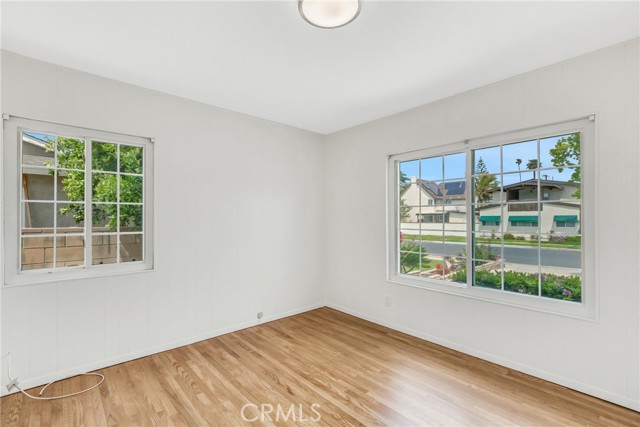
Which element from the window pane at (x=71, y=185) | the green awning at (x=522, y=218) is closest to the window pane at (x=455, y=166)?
the green awning at (x=522, y=218)

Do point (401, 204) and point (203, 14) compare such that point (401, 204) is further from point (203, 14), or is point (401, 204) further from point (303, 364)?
point (203, 14)

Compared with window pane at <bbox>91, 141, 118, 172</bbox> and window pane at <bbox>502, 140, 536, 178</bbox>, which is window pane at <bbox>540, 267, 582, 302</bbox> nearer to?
window pane at <bbox>502, 140, 536, 178</bbox>

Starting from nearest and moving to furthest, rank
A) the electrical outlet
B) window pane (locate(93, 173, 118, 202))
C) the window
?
the electrical outlet < window pane (locate(93, 173, 118, 202)) < the window

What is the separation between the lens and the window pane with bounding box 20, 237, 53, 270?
7.89ft

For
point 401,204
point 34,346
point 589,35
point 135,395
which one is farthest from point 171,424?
point 589,35

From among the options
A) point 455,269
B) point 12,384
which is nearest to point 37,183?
point 12,384

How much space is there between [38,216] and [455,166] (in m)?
3.92

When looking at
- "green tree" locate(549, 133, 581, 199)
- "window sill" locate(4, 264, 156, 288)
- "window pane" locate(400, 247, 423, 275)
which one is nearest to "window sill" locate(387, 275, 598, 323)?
"window pane" locate(400, 247, 423, 275)

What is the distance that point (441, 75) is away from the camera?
2.65m

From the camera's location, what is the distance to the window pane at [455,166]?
313cm

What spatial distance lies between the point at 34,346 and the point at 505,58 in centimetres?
442

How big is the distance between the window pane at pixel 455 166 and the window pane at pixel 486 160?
0.11 meters

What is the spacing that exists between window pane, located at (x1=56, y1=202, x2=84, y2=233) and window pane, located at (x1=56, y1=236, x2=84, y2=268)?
8 centimetres

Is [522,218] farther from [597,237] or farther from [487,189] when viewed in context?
[597,237]
